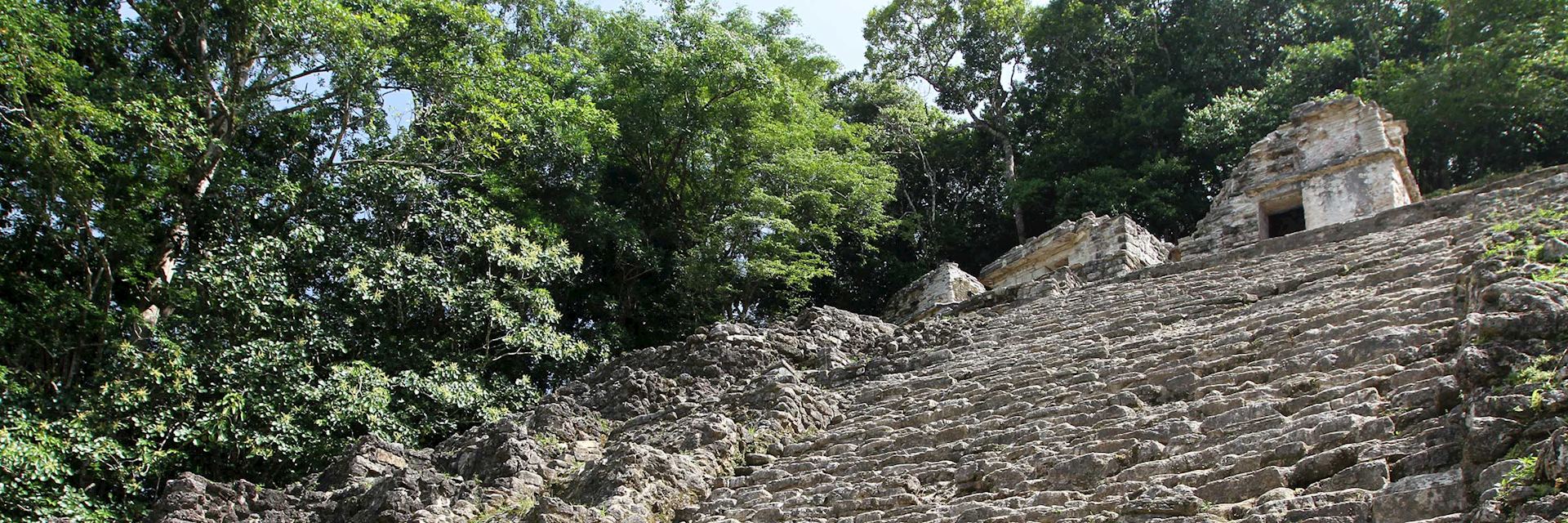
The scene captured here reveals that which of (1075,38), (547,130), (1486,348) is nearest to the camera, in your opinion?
(1486,348)

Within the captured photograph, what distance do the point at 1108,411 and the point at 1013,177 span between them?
1821 cm

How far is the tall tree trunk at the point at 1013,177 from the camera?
24094 millimetres

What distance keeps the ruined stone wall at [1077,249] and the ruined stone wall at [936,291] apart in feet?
1.62

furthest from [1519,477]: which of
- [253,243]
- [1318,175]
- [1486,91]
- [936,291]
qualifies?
[1486,91]

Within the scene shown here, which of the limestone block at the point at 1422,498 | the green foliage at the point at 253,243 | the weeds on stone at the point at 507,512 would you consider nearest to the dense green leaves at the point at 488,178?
the green foliage at the point at 253,243

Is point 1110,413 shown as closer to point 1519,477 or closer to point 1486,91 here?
point 1519,477

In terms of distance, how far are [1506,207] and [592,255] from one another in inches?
500

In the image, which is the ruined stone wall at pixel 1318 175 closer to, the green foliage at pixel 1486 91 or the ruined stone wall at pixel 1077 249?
the ruined stone wall at pixel 1077 249

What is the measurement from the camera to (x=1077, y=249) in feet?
57.2

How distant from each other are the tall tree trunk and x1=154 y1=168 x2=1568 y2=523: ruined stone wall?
1153 centimetres

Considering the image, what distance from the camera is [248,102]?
15922mm

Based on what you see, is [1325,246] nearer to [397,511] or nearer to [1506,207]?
[1506,207]

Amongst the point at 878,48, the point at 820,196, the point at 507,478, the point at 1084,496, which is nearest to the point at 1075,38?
the point at 878,48

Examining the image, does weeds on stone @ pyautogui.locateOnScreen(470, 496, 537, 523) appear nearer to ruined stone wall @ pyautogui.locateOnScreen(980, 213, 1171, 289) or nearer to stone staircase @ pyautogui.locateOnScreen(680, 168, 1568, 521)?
stone staircase @ pyautogui.locateOnScreen(680, 168, 1568, 521)
